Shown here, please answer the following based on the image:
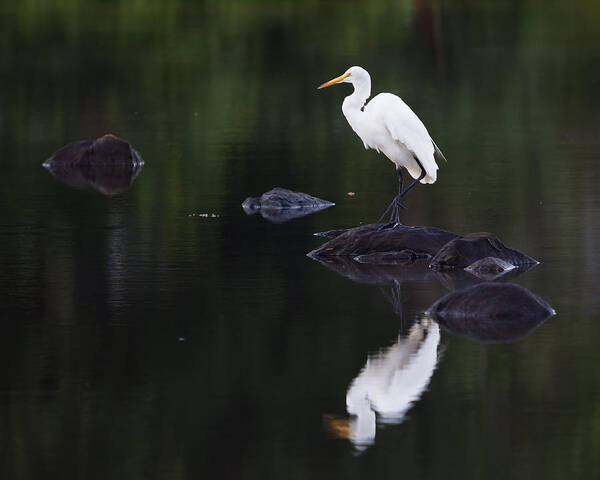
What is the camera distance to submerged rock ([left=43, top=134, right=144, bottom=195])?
22.5 metres

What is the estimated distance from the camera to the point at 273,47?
143 ft

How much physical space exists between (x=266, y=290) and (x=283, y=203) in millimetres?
5257

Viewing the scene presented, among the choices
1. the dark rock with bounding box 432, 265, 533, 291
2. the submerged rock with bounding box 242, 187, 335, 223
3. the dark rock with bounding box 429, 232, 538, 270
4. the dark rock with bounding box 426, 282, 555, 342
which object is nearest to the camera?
the dark rock with bounding box 426, 282, 555, 342

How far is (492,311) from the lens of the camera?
38.3 feet

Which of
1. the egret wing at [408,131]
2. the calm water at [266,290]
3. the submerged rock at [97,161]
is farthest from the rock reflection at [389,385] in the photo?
the submerged rock at [97,161]

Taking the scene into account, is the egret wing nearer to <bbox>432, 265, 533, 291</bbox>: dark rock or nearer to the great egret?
the great egret

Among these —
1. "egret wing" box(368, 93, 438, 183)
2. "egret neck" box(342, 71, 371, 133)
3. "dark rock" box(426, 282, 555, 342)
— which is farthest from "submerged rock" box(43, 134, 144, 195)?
"dark rock" box(426, 282, 555, 342)

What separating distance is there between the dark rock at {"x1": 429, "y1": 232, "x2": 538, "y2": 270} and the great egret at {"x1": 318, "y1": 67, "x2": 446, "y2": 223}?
44.0 inches

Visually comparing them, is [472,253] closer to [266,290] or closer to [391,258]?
[391,258]

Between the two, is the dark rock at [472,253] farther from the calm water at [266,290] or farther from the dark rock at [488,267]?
the calm water at [266,290]

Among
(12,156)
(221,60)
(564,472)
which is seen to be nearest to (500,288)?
(564,472)

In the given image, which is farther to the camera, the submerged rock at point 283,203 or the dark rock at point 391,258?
the submerged rock at point 283,203

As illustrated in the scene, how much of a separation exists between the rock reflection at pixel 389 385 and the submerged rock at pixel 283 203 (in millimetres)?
6700

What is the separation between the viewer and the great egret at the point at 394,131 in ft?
50.6
